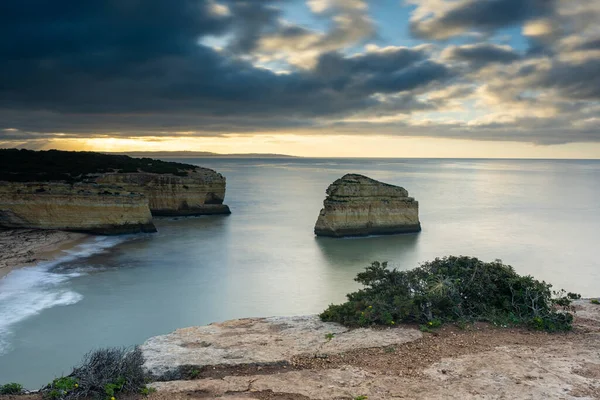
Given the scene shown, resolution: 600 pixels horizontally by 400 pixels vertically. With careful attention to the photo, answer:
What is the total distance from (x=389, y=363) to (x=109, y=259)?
2491cm

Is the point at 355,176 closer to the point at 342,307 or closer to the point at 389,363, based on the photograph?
the point at 342,307

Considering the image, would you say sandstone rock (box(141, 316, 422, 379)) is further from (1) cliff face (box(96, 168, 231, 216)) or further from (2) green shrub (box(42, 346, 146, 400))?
(1) cliff face (box(96, 168, 231, 216))

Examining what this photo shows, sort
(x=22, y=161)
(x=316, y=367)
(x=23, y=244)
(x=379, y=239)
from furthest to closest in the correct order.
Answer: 1. (x=22, y=161)
2. (x=379, y=239)
3. (x=23, y=244)
4. (x=316, y=367)

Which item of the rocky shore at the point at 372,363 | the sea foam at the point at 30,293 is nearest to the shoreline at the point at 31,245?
the sea foam at the point at 30,293

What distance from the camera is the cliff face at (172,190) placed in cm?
5059

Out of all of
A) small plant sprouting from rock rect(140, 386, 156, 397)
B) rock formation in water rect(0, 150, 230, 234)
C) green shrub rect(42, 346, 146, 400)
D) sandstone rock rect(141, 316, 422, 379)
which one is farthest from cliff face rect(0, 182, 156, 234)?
small plant sprouting from rock rect(140, 386, 156, 397)

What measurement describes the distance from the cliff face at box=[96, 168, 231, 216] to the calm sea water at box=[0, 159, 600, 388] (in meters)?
2.53

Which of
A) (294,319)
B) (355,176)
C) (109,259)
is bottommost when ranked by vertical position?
(109,259)

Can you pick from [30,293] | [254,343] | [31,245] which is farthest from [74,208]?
[254,343]

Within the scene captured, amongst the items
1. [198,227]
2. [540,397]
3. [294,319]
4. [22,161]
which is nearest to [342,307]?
[294,319]

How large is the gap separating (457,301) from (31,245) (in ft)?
99.5

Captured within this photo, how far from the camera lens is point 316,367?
30.7 ft

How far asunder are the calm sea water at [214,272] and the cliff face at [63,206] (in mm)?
2492

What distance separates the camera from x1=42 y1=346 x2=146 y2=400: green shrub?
7.95 metres
